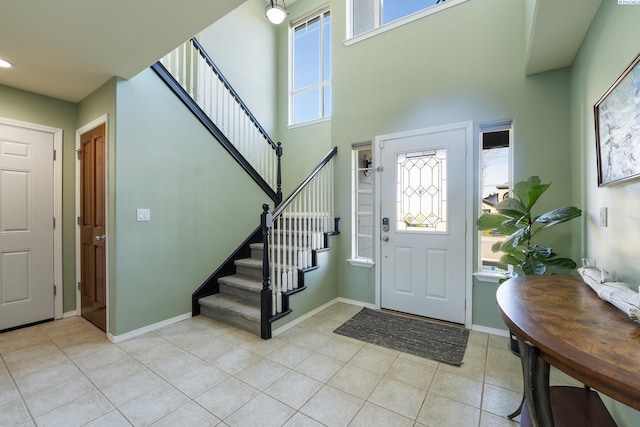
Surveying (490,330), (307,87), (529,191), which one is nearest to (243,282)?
(490,330)

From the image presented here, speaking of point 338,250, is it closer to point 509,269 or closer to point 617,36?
point 509,269

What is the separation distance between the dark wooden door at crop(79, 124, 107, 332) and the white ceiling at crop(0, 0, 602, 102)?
0.64 metres

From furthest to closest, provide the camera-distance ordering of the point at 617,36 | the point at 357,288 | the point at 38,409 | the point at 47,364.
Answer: the point at 357,288 → the point at 47,364 → the point at 38,409 → the point at 617,36

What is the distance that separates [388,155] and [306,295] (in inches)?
74.6

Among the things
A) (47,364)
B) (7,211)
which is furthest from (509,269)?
(7,211)

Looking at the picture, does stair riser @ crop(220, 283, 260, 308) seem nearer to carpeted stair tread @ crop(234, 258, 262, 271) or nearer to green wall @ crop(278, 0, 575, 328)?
carpeted stair tread @ crop(234, 258, 262, 271)

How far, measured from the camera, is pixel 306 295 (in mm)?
3109

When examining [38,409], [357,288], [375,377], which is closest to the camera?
[38,409]

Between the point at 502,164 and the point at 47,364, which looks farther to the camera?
the point at 502,164

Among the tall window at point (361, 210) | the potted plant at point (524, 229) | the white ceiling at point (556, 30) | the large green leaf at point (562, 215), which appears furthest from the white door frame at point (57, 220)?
the large green leaf at point (562, 215)

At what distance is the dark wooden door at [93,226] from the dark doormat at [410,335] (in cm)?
248

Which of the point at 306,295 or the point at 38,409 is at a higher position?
the point at 306,295

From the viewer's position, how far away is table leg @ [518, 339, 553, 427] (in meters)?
0.94

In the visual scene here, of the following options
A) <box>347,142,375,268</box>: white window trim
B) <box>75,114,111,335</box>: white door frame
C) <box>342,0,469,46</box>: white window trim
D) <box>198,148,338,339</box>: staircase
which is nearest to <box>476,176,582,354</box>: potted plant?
<box>347,142,375,268</box>: white window trim
